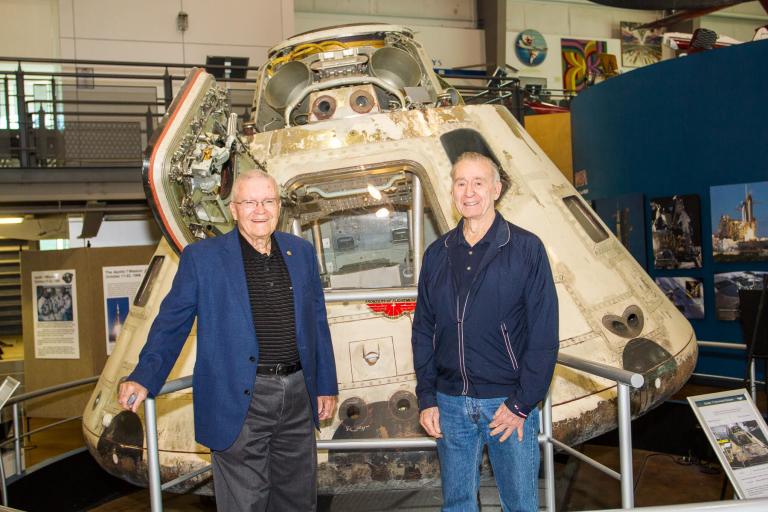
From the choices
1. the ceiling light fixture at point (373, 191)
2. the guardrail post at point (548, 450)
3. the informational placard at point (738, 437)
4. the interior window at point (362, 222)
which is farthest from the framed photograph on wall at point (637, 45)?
the guardrail post at point (548, 450)

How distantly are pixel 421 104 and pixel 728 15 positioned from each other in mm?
16146

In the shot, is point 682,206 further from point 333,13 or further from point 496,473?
point 333,13

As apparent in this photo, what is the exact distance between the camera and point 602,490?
12.2ft

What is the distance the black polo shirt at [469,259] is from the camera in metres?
1.75

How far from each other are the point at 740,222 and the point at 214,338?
4343 mm

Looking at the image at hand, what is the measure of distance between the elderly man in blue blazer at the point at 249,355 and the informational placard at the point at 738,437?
155 cm

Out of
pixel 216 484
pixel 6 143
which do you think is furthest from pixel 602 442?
pixel 6 143

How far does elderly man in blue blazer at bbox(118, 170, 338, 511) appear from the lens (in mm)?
1843

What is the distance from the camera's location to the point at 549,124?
8.10 metres

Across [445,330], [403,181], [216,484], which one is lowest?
[216,484]

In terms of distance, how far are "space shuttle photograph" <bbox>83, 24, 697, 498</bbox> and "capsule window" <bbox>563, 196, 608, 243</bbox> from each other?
0.04 feet

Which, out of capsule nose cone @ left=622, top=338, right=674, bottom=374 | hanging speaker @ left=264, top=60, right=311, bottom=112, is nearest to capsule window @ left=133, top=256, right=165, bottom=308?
hanging speaker @ left=264, top=60, right=311, bottom=112

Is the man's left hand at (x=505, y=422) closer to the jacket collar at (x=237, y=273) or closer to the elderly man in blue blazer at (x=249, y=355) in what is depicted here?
the elderly man in blue blazer at (x=249, y=355)

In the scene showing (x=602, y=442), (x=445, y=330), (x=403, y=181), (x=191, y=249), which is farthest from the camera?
(x=602, y=442)
